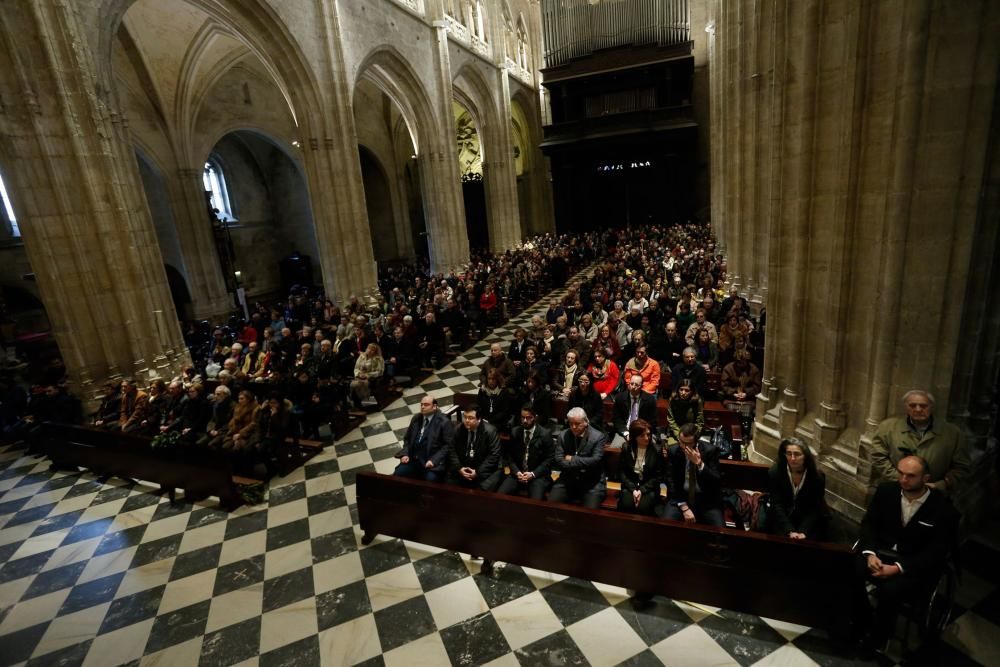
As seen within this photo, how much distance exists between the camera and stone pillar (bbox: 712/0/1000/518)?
3.40m

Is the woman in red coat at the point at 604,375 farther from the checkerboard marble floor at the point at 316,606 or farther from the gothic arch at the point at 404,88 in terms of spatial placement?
the gothic arch at the point at 404,88

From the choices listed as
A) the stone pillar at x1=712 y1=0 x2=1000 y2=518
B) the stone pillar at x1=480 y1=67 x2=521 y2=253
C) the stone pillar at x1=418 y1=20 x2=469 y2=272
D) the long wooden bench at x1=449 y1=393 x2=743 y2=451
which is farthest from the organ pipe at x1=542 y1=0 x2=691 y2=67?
the long wooden bench at x1=449 y1=393 x2=743 y2=451

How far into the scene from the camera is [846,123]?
3.88m

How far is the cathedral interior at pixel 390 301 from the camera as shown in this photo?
11.4ft

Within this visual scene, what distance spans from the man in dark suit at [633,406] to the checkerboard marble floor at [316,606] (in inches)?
78.3

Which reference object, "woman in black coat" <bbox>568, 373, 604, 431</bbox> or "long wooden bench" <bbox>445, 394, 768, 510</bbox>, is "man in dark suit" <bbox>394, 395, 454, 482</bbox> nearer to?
"long wooden bench" <bbox>445, 394, 768, 510</bbox>

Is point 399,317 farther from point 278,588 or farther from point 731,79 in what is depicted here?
point 731,79

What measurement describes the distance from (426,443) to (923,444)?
405 centimetres

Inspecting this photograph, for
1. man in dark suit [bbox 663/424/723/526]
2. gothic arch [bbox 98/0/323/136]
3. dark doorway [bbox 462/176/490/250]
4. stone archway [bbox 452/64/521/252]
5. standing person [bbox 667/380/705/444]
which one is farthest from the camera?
dark doorway [bbox 462/176/490/250]

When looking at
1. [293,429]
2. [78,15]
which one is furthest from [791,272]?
[78,15]

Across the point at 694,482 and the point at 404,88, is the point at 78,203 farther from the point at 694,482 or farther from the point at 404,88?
the point at 404,88

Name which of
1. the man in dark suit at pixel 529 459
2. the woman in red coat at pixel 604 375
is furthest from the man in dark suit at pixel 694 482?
the woman in red coat at pixel 604 375

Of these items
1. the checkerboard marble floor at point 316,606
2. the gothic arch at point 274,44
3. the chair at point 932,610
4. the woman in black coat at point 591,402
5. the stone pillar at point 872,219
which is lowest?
the checkerboard marble floor at point 316,606

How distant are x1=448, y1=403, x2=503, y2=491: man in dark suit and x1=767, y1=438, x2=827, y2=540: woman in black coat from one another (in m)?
2.32
